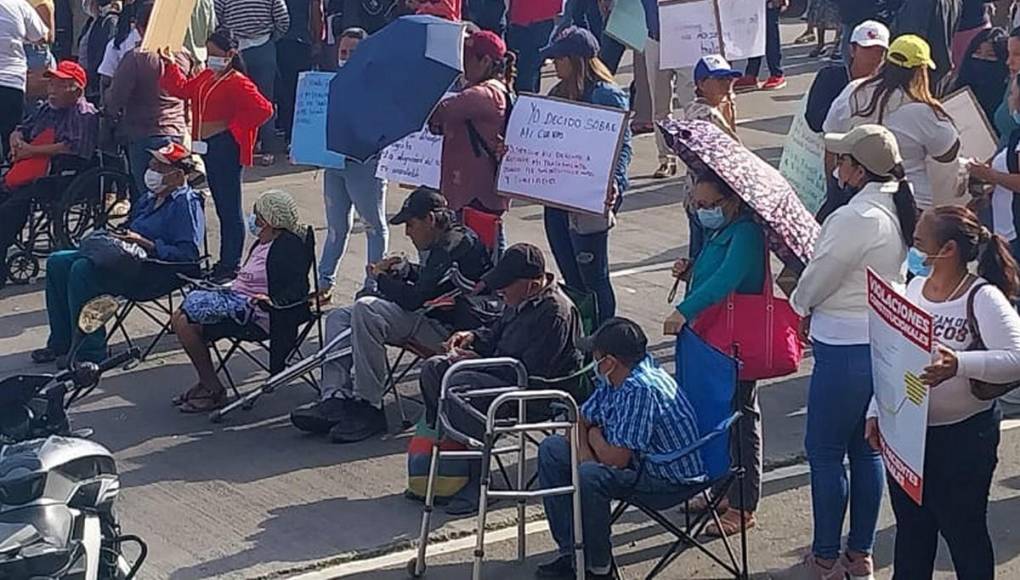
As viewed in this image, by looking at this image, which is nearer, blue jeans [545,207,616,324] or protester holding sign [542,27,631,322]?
protester holding sign [542,27,631,322]

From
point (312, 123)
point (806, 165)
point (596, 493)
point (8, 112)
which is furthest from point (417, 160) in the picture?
point (8, 112)

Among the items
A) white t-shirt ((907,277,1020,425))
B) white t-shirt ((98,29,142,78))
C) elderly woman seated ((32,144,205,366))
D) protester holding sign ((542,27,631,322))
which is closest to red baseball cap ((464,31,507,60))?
protester holding sign ((542,27,631,322))

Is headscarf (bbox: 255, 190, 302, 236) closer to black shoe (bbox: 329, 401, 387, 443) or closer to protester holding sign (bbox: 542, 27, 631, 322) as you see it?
black shoe (bbox: 329, 401, 387, 443)

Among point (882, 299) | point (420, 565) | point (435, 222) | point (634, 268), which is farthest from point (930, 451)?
point (634, 268)

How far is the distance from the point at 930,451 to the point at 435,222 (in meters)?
3.27

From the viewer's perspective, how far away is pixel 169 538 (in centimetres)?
704

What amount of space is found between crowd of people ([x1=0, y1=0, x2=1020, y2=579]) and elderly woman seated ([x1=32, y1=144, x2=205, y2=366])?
2 centimetres

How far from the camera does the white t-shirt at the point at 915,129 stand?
25.0ft

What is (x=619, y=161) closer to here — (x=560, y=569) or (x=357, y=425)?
(x=357, y=425)

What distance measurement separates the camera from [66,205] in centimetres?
1102

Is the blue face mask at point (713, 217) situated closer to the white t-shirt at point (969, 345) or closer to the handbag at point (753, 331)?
the handbag at point (753, 331)

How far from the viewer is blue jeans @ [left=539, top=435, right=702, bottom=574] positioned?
20.2 ft

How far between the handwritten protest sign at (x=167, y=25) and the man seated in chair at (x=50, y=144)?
0.59 metres

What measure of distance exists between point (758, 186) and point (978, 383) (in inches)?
62.9
